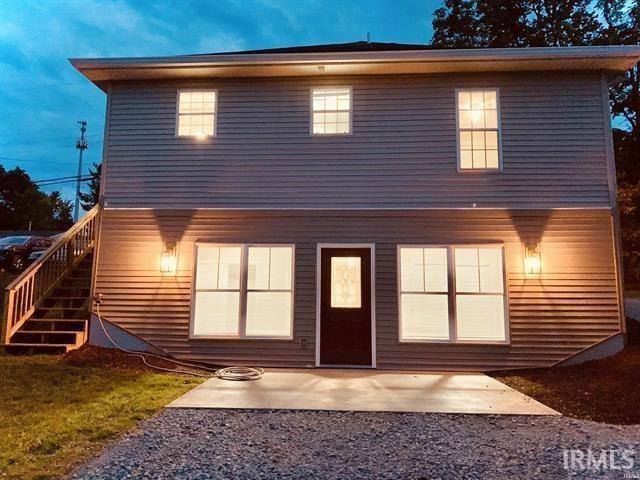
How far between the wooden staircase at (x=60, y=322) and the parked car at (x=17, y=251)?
24.3 feet

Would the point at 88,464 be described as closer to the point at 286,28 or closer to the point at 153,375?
the point at 153,375

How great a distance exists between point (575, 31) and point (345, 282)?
474 inches

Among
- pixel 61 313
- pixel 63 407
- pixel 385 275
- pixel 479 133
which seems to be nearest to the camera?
pixel 63 407

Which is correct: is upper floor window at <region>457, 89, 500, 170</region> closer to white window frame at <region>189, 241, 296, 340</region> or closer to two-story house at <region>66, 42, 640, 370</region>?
two-story house at <region>66, 42, 640, 370</region>

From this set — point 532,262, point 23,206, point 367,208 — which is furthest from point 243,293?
point 23,206

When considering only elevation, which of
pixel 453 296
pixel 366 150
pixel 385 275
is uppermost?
pixel 366 150

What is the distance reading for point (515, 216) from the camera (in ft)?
22.0

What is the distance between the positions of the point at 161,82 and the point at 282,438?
620 cm

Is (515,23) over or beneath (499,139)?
over

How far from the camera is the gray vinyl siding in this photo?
6.82m

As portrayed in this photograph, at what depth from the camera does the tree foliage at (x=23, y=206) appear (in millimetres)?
34906

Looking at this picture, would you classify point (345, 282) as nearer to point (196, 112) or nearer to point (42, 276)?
point (196, 112)

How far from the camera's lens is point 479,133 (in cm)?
699

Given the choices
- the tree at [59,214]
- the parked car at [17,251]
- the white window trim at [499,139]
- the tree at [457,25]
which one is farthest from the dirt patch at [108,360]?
the tree at [59,214]
